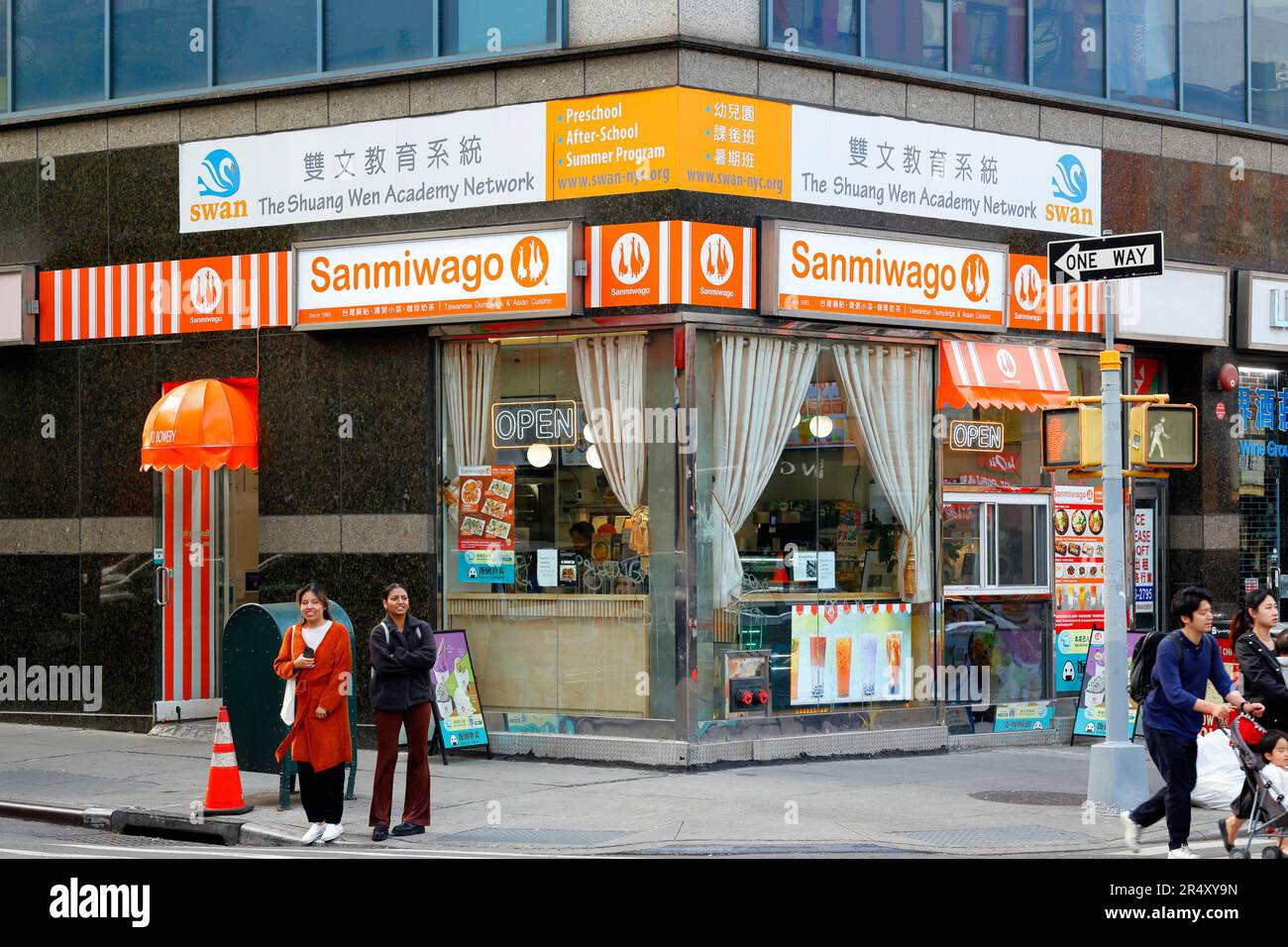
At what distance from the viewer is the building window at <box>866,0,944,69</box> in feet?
54.4

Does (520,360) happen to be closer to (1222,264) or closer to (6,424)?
(6,424)

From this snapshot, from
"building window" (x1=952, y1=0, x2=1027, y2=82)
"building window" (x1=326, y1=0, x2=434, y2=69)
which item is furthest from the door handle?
"building window" (x1=952, y1=0, x2=1027, y2=82)

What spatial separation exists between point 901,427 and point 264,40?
7.50 m

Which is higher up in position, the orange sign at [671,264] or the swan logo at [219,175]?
the swan logo at [219,175]

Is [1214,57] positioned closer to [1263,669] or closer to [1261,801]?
[1263,669]

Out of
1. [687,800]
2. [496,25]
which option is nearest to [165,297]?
[496,25]

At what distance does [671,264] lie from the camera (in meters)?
15.2

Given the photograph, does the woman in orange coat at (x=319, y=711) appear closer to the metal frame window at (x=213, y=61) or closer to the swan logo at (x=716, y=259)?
the swan logo at (x=716, y=259)

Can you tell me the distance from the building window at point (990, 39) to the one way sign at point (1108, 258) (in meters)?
3.80

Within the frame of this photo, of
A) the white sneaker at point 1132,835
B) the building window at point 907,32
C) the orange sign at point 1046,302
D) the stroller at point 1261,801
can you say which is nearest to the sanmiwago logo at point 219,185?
the building window at point 907,32

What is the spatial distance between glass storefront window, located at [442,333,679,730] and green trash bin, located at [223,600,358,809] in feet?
9.21

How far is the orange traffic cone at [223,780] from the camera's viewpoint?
13.0 meters

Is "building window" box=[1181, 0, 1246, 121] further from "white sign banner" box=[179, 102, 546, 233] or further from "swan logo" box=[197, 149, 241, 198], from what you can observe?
"swan logo" box=[197, 149, 241, 198]

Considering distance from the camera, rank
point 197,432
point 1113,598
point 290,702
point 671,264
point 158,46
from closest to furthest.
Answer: point 290,702 → point 1113,598 → point 671,264 → point 197,432 → point 158,46
